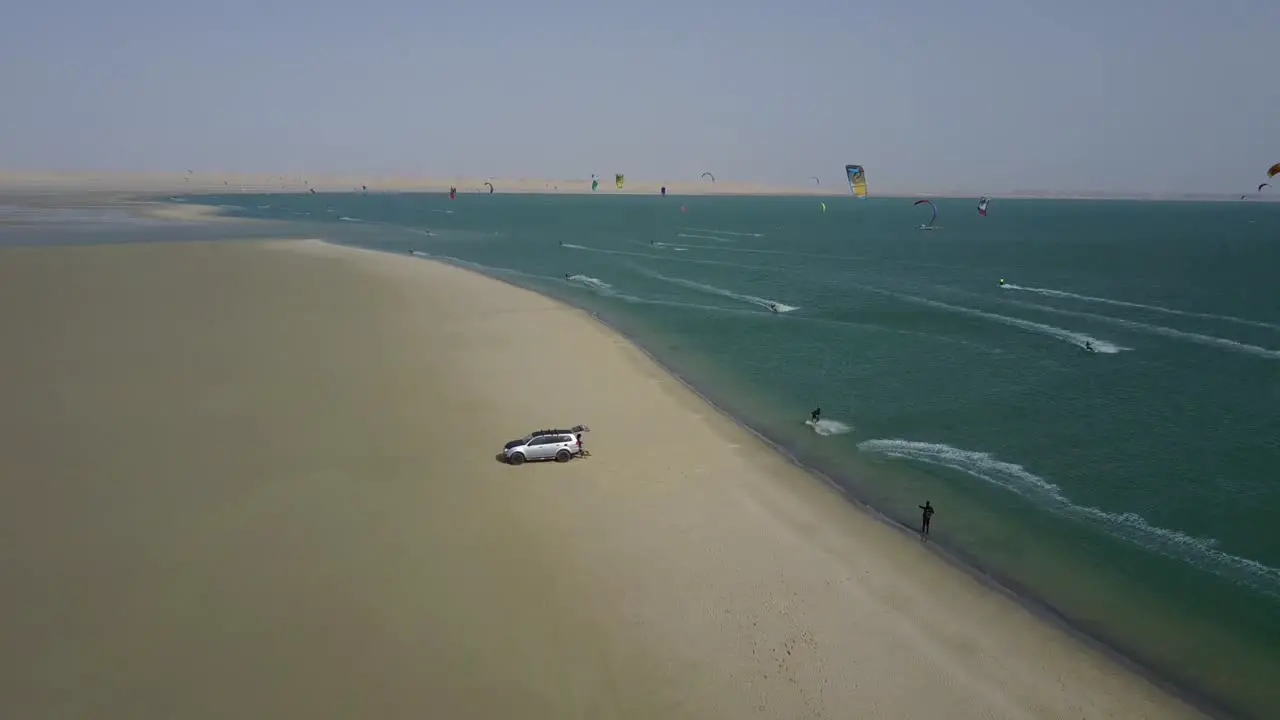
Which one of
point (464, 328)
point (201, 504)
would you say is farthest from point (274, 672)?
point (464, 328)

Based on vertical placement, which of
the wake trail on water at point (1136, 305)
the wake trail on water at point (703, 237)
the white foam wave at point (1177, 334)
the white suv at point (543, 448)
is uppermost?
the wake trail on water at point (703, 237)

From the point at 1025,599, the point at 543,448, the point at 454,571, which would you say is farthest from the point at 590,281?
the point at 1025,599

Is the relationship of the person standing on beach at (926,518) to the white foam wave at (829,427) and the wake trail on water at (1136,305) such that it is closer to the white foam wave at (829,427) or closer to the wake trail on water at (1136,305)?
the white foam wave at (829,427)

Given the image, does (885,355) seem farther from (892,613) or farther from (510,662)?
(510,662)

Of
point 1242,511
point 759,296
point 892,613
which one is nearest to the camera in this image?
point 892,613

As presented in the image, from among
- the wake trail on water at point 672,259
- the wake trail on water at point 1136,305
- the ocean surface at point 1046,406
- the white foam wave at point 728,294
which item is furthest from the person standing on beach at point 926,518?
the wake trail on water at point 672,259

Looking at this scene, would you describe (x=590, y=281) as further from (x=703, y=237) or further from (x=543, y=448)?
(x=703, y=237)
